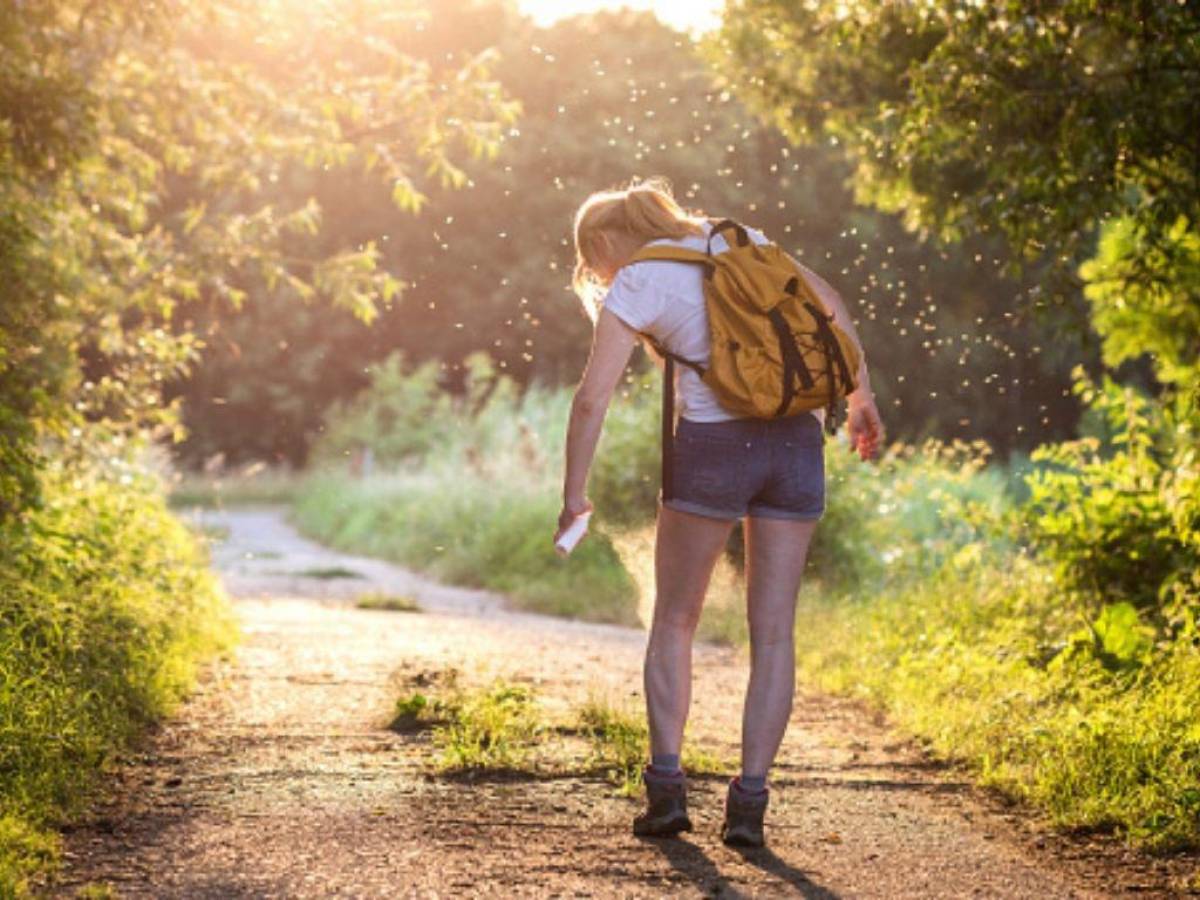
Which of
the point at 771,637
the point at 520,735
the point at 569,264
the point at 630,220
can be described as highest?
the point at 569,264

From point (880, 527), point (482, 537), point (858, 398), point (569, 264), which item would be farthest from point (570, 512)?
point (569, 264)

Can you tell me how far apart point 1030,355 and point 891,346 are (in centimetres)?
316

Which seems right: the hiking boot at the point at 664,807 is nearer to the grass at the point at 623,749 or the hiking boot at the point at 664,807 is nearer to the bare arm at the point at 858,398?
the grass at the point at 623,749

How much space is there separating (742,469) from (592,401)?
1.49 ft

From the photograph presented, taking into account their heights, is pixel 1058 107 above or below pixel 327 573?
above

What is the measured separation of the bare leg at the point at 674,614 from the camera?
490cm

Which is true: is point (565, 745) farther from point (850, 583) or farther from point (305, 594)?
point (305, 594)

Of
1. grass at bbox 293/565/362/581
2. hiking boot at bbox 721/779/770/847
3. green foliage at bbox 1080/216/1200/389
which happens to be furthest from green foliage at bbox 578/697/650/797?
grass at bbox 293/565/362/581

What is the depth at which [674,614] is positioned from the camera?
4969 mm

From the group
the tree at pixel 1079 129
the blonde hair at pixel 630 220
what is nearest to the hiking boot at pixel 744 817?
the blonde hair at pixel 630 220

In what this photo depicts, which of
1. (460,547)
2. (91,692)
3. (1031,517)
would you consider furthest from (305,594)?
(91,692)

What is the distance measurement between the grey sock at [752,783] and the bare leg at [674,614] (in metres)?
0.21

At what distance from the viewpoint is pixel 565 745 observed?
633 cm

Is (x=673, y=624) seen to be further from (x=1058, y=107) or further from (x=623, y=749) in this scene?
(x=1058, y=107)
